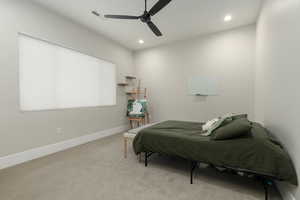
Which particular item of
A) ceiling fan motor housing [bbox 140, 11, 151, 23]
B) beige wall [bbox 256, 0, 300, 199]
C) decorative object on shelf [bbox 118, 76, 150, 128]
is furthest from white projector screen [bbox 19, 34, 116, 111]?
beige wall [bbox 256, 0, 300, 199]

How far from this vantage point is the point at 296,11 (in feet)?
4.51

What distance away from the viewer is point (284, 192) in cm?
158

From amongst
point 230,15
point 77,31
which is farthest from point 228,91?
point 77,31

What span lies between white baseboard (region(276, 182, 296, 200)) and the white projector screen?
4.01m

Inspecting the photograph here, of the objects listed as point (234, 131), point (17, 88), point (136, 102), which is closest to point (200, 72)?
point (136, 102)

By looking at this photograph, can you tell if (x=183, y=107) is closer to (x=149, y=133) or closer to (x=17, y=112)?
(x=149, y=133)

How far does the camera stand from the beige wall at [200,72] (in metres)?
3.68

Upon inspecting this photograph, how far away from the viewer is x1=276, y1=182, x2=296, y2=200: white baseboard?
1.43m

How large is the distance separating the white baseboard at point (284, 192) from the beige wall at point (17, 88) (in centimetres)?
385

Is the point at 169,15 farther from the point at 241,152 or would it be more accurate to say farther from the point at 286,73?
the point at 241,152

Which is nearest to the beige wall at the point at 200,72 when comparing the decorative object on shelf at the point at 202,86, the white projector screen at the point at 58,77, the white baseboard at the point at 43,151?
the decorative object on shelf at the point at 202,86

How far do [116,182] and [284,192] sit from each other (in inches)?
79.9

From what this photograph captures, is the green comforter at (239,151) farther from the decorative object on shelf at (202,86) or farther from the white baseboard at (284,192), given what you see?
the decorative object on shelf at (202,86)

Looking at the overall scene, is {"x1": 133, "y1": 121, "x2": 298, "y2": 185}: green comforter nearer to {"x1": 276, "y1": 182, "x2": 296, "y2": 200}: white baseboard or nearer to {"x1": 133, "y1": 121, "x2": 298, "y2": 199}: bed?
{"x1": 133, "y1": 121, "x2": 298, "y2": 199}: bed
